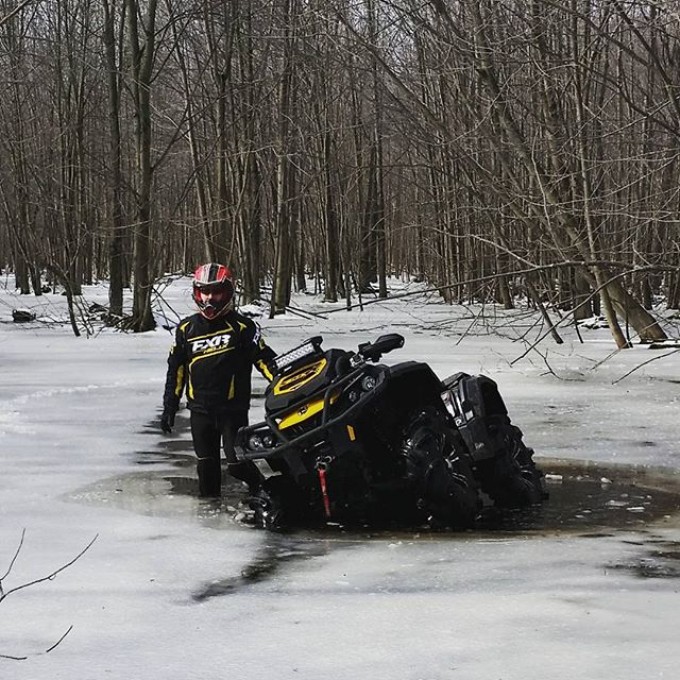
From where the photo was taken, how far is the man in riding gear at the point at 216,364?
6938 millimetres

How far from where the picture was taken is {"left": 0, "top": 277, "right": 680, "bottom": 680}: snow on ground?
11.8 feet

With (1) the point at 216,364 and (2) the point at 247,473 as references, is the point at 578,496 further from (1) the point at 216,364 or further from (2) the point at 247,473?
(1) the point at 216,364

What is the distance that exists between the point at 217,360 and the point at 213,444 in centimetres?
54

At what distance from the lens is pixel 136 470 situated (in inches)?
301

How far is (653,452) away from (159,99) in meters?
29.3

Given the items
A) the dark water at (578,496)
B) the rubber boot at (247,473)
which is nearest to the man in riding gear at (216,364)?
the rubber boot at (247,473)

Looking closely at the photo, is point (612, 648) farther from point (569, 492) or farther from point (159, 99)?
point (159, 99)

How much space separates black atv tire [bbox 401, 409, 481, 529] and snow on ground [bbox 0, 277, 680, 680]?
0.19 meters

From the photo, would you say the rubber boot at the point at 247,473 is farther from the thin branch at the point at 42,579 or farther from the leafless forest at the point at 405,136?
the leafless forest at the point at 405,136

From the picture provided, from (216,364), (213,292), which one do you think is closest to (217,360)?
(216,364)

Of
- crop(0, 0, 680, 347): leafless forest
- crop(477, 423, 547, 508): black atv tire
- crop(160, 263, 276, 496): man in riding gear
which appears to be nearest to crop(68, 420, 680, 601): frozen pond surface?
crop(477, 423, 547, 508): black atv tire

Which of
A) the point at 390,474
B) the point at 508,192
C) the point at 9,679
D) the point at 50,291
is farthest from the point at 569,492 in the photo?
the point at 50,291

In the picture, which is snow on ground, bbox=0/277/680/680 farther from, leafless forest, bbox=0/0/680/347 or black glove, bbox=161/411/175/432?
leafless forest, bbox=0/0/680/347

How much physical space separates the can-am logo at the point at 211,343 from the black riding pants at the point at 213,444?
16.7 inches
